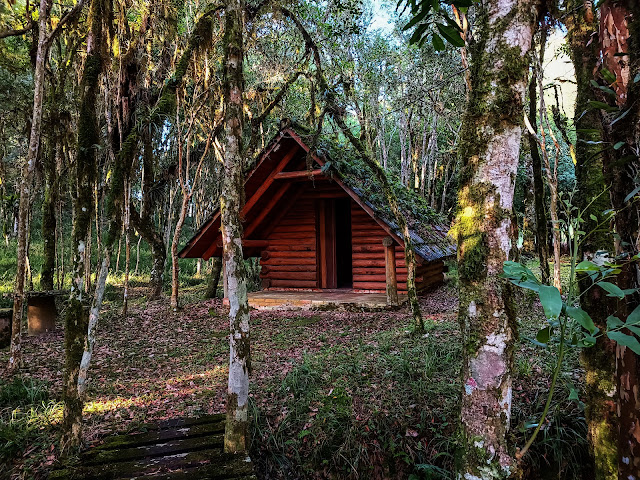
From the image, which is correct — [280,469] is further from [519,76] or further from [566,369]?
[519,76]

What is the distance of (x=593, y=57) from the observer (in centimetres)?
224

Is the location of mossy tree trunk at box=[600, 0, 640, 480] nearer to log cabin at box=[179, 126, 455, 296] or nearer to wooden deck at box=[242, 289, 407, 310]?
log cabin at box=[179, 126, 455, 296]

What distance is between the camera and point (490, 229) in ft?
7.09

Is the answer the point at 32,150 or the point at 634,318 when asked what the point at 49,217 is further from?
the point at 634,318

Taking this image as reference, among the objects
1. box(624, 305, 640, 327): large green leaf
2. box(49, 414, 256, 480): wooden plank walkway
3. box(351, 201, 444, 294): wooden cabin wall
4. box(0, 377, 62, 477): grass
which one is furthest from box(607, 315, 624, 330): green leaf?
box(351, 201, 444, 294): wooden cabin wall

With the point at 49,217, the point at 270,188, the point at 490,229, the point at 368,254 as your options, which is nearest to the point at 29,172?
the point at 270,188

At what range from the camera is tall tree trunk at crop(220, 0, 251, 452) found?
3.26 metres

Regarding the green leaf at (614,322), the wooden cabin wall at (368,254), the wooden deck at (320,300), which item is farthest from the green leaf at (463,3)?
the wooden cabin wall at (368,254)

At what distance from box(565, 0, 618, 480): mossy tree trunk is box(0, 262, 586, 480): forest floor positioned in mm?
179

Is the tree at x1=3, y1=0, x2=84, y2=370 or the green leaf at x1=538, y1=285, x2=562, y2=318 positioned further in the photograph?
the tree at x1=3, y1=0, x2=84, y2=370

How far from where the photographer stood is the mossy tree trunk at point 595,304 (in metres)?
2.33

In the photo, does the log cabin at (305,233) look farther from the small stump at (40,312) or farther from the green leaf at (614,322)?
the green leaf at (614,322)

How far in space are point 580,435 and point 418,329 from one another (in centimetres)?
313

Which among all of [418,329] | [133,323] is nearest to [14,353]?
[133,323]
